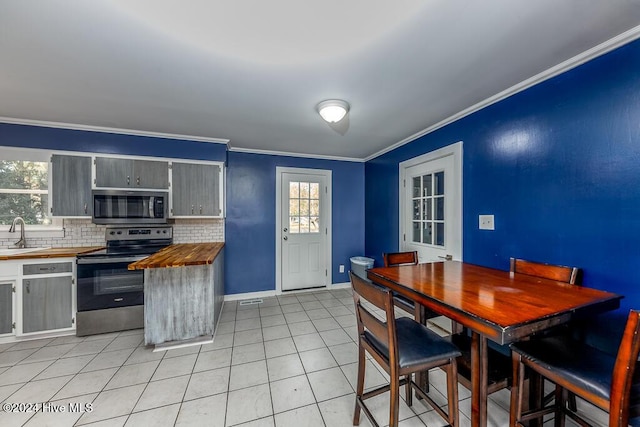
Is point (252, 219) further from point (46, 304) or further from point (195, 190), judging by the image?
point (46, 304)

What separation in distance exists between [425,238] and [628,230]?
1.75m

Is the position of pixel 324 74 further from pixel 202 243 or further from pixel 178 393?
pixel 202 243

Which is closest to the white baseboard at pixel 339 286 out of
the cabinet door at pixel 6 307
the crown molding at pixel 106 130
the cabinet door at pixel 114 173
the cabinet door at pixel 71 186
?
the crown molding at pixel 106 130

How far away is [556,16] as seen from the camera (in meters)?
1.32

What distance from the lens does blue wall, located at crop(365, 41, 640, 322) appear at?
4.82 ft

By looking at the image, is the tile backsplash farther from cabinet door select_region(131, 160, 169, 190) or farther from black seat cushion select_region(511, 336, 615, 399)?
black seat cushion select_region(511, 336, 615, 399)

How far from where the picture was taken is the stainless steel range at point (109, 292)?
101 inches

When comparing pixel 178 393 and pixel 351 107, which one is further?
pixel 351 107

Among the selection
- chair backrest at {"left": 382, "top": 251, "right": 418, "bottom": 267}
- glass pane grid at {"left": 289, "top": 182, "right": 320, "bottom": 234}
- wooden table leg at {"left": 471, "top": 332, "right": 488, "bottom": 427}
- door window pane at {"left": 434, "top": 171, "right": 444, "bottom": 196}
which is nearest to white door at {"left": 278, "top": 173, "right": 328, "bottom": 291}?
glass pane grid at {"left": 289, "top": 182, "right": 320, "bottom": 234}

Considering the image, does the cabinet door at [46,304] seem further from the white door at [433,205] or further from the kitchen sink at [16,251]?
the white door at [433,205]

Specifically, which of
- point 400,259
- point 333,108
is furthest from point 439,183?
point 333,108

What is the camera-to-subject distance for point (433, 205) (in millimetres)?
2998

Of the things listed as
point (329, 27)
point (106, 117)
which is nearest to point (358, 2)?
point (329, 27)

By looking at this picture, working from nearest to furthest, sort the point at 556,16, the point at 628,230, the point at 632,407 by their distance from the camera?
1. the point at 632,407
2. the point at 556,16
3. the point at 628,230
